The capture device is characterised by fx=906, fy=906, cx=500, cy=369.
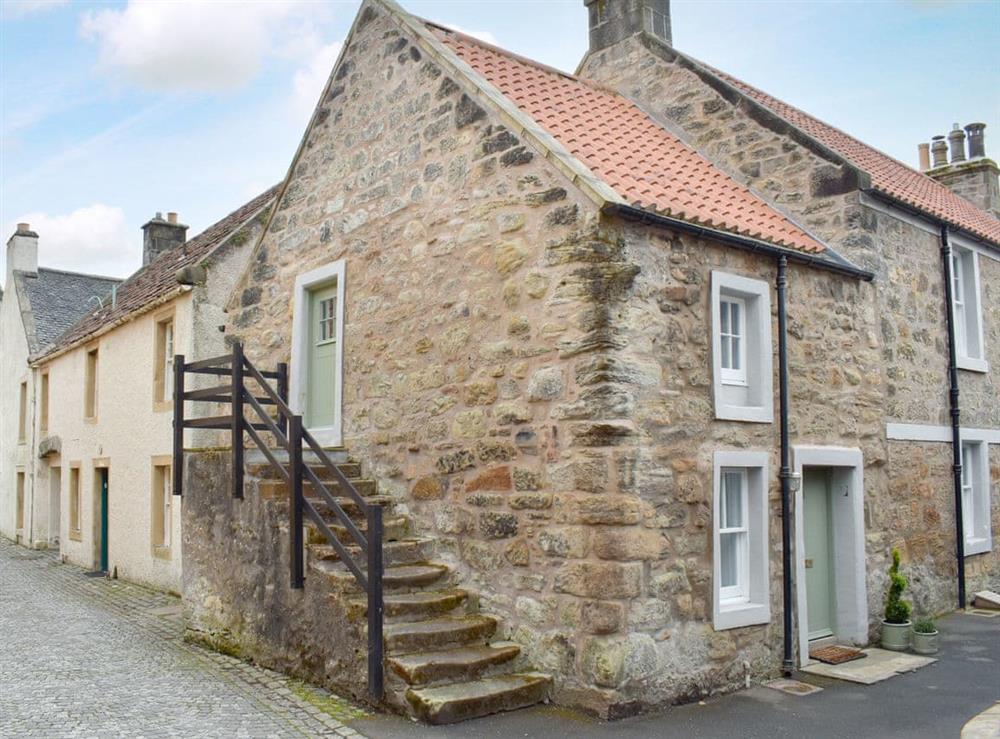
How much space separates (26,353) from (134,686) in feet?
60.3

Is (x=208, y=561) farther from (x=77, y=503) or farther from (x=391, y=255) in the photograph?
(x=77, y=503)

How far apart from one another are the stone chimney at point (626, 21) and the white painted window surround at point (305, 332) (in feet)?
18.2

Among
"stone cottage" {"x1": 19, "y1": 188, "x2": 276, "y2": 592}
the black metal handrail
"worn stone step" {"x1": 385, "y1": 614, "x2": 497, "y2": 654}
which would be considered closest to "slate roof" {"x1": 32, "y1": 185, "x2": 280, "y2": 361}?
"stone cottage" {"x1": 19, "y1": 188, "x2": 276, "y2": 592}

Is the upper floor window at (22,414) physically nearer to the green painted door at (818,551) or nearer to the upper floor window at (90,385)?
the upper floor window at (90,385)

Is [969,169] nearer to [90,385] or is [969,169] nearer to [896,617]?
[896,617]

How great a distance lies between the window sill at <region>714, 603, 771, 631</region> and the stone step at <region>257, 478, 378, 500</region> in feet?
11.9

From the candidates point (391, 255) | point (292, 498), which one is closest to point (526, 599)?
point (292, 498)

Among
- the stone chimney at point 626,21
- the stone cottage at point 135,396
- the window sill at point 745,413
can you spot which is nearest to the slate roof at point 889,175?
the stone chimney at point 626,21

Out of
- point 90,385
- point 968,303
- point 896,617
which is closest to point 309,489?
point 896,617

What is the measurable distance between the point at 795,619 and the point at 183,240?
691 inches

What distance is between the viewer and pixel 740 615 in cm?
769

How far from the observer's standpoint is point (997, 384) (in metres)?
13.0

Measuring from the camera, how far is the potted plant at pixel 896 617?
368 inches

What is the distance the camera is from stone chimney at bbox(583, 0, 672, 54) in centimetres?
1259
